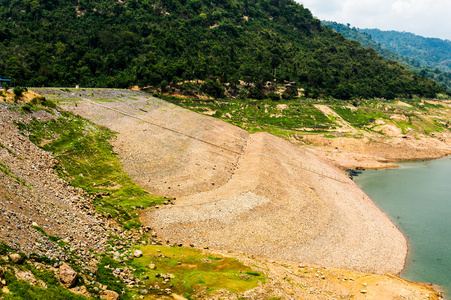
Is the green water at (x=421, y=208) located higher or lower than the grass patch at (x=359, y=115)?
lower

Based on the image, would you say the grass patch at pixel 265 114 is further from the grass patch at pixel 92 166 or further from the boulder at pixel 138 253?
the boulder at pixel 138 253

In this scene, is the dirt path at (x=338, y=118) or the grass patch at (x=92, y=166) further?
the dirt path at (x=338, y=118)

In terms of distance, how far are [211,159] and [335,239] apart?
26.8 metres

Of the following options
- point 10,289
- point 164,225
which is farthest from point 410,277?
point 10,289

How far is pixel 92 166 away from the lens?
141 ft

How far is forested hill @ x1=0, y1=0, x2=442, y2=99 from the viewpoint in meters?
110

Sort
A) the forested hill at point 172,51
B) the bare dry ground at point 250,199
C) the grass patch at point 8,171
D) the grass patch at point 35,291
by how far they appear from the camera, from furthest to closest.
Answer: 1. the forested hill at point 172,51
2. the bare dry ground at point 250,199
3. the grass patch at point 8,171
4. the grass patch at point 35,291

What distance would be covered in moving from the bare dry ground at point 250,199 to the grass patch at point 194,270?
160 inches

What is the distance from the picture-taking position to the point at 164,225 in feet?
115

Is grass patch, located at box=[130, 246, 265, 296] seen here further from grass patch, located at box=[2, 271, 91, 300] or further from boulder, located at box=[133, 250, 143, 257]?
grass patch, located at box=[2, 271, 91, 300]

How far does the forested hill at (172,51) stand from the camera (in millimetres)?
110312

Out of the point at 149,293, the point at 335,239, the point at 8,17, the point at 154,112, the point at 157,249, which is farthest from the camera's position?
the point at 8,17

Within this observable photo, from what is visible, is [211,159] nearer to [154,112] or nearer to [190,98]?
[154,112]

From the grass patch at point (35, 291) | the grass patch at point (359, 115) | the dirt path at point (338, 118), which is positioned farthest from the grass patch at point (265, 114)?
the grass patch at point (35, 291)
